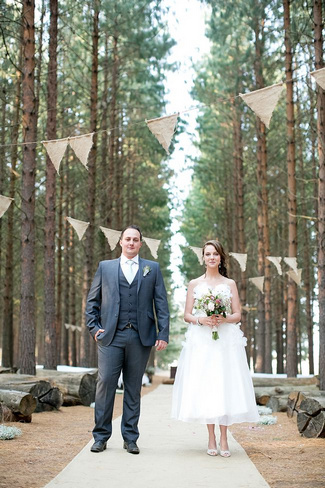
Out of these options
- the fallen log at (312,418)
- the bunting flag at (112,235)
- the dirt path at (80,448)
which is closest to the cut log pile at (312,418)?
the fallen log at (312,418)

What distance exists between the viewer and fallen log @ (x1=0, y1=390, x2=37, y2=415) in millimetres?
8086

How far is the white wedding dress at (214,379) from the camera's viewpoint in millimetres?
5684

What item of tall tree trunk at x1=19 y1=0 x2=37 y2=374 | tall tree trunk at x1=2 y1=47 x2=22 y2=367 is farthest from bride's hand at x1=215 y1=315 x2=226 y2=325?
tall tree trunk at x1=2 y1=47 x2=22 y2=367

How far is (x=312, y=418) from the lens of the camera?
7.47m

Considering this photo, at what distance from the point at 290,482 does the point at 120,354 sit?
1.95 metres

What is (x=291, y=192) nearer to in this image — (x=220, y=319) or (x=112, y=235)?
(x=112, y=235)

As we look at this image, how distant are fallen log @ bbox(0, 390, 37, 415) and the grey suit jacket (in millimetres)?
2816

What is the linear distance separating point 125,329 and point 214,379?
97 cm

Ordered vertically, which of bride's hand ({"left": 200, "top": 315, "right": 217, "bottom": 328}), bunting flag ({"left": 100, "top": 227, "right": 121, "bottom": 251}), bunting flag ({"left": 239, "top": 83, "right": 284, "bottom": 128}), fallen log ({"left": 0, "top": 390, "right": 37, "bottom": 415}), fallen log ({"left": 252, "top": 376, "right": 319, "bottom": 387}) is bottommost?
fallen log ({"left": 252, "top": 376, "right": 319, "bottom": 387})

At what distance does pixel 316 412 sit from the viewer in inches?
290

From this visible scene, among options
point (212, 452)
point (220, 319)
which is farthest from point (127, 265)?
point (212, 452)

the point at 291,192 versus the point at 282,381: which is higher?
the point at 291,192

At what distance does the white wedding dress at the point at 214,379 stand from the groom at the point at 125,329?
1.24ft

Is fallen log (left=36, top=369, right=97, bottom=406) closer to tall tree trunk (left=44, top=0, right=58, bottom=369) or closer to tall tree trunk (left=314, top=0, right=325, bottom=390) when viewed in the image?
tall tree trunk (left=44, top=0, right=58, bottom=369)
